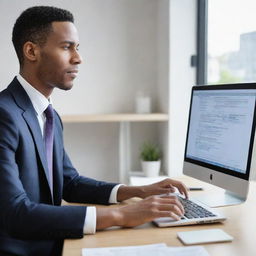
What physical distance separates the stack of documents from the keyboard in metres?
0.21

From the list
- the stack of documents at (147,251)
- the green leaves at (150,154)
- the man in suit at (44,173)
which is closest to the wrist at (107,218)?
the man in suit at (44,173)

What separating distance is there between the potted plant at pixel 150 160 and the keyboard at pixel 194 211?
1343 millimetres

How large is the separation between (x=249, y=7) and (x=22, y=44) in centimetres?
134

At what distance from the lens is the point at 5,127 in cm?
117

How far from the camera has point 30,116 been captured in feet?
4.24

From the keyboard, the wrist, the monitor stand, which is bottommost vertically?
the monitor stand

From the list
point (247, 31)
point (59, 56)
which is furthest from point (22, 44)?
point (247, 31)

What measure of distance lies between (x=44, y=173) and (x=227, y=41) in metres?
1.56

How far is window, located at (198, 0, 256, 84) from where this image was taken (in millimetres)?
2145

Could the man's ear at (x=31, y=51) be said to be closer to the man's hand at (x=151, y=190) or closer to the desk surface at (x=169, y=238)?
the man's hand at (x=151, y=190)

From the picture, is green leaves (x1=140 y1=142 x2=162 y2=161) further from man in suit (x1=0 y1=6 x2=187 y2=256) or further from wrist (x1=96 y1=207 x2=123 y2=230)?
wrist (x1=96 y1=207 x2=123 y2=230)

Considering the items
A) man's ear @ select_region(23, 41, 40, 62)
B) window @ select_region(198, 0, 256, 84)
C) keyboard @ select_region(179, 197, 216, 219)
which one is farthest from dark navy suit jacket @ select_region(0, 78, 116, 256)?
window @ select_region(198, 0, 256, 84)

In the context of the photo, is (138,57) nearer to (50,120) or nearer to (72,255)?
(50,120)

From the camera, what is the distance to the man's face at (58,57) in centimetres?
138
